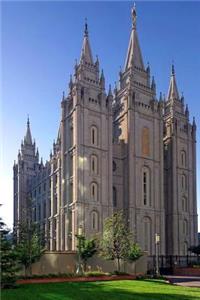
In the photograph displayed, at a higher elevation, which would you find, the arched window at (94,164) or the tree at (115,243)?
Answer: the arched window at (94,164)

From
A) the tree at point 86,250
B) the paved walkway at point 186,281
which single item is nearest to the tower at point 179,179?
the tree at point 86,250

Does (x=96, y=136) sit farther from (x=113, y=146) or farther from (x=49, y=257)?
(x=49, y=257)

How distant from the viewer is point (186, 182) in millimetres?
77312

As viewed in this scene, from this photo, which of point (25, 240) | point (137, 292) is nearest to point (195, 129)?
point (25, 240)

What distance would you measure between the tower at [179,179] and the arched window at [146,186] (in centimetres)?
641

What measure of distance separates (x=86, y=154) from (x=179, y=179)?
20.5m

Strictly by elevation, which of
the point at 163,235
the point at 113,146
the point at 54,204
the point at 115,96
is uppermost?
the point at 115,96

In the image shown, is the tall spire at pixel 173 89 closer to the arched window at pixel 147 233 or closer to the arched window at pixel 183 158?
the arched window at pixel 183 158

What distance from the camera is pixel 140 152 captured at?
2783 inches

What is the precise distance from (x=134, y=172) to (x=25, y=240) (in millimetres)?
34834

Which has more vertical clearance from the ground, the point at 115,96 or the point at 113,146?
the point at 115,96

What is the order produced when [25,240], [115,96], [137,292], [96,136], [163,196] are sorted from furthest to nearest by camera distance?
[115,96], [163,196], [96,136], [25,240], [137,292]

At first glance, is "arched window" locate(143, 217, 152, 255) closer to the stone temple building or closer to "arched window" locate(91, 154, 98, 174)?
the stone temple building

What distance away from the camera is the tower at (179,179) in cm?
7362
